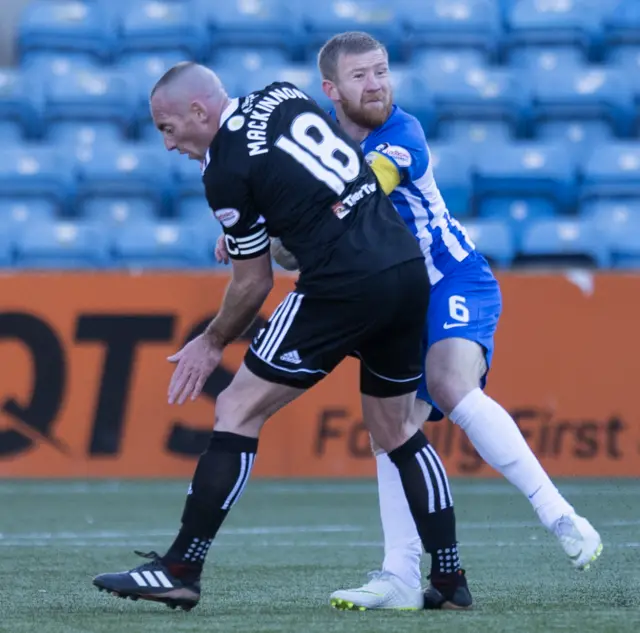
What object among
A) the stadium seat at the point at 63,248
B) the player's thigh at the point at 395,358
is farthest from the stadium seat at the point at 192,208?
the player's thigh at the point at 395,358

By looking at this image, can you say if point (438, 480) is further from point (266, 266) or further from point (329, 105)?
point (329, 105)

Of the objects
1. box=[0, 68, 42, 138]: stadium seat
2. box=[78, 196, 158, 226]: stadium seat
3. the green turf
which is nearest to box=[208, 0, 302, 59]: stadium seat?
box=[0, 68, 42, 138]: stadium seat

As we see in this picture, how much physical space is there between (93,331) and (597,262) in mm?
3739

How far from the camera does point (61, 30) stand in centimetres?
1264

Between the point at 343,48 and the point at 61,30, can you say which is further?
the point at 61,30

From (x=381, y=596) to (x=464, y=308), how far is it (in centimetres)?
95

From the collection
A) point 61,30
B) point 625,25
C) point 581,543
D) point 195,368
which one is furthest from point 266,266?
point 625,25

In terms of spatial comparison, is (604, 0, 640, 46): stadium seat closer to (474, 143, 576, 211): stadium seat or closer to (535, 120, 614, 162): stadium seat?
(535, 120, 614, 162): stadium seat

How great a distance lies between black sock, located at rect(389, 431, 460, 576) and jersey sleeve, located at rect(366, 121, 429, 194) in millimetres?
821

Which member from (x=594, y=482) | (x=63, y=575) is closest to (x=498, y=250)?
(x=594, y=482)

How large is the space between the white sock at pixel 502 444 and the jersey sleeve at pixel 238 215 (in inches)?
33.0

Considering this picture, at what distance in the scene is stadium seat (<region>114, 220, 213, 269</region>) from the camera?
424 inches

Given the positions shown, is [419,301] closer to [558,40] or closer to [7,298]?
[7,298]

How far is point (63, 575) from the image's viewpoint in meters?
5.40
